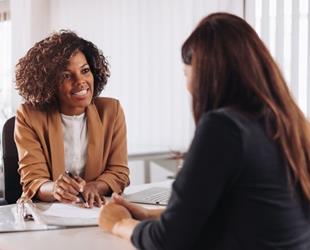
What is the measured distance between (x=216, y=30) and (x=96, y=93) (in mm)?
1131

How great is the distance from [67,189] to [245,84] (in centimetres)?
85

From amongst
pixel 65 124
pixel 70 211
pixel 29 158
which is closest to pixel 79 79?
pixel 65 124

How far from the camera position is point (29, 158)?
1.72 meters

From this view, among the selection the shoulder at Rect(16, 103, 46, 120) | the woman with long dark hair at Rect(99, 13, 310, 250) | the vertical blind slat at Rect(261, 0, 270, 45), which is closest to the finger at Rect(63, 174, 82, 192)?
the shoulder at Rect(16, 103, 46, 120)

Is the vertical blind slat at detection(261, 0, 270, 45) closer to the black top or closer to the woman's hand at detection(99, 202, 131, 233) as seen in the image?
the woman's hand at detection(99, 202, 131, 233)

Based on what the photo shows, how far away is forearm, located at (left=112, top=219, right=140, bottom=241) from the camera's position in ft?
3.71

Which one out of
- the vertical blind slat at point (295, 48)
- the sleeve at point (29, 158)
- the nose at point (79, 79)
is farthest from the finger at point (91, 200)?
the vertical blind slat at point (295, 48)

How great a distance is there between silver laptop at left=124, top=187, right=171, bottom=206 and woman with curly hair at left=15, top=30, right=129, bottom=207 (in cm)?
8

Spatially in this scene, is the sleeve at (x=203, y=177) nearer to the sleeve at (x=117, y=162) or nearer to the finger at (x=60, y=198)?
the finger at (x=60, y=198)

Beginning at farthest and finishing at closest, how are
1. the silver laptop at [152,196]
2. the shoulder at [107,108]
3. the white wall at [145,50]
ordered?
the white wall at [145,50], the shoulder at [107,108], the silver laptop at [152,196]

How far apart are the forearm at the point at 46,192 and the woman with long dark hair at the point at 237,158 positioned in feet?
2.34

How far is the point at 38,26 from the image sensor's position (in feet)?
12.6

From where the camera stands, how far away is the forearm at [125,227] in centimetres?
113

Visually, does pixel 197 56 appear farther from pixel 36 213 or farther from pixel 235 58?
pixel 36 213
